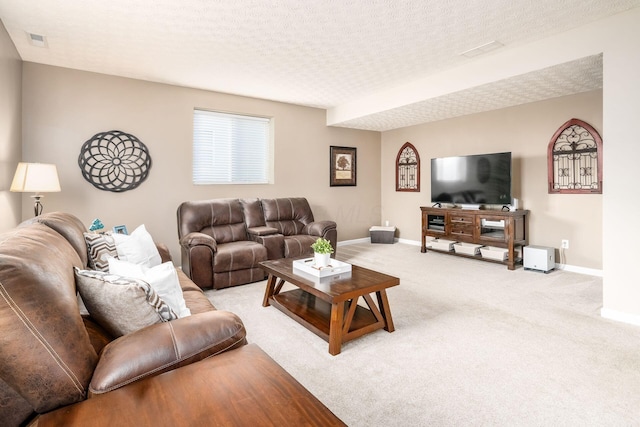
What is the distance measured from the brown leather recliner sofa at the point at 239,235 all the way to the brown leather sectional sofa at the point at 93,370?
8.39 feet

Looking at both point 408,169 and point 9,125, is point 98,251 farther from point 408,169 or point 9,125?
point 408,169

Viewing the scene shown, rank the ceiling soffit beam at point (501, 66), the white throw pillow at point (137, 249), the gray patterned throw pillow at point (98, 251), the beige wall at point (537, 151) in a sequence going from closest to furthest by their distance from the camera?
the gray patterned throw pillow at point (98, 251) → the white throw pillow at point (137, 249) → the ceiling soffit beam at point (501, 66) → the beige wall at point (537, 151)

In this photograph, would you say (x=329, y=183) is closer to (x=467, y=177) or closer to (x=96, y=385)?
(x=467, y=177)

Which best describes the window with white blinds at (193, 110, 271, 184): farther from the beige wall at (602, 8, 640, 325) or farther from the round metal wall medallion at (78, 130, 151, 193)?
the beige wall at (602, 8, 640, 325)

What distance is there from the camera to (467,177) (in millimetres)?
5359

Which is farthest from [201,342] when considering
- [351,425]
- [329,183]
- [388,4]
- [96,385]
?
[329,183]

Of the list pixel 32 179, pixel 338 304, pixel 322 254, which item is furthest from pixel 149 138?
pixel 338 304

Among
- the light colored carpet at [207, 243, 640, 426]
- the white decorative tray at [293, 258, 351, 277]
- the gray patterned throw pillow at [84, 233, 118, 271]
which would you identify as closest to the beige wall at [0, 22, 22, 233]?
the gray patterned throw pillow at [84, 233, 118, 271]

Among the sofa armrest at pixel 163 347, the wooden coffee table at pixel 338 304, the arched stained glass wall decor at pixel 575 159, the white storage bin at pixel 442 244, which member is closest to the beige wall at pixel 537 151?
the arched stained glass wall decor at pixel 575 159

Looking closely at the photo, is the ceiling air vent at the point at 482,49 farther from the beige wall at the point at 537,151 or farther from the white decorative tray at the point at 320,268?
the white decorative tray at the point at 320,268

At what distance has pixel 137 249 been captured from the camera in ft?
8.61

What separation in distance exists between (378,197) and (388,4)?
475 cm

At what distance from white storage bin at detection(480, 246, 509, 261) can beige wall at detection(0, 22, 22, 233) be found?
18.0ft

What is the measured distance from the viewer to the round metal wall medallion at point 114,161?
419 centimetres
